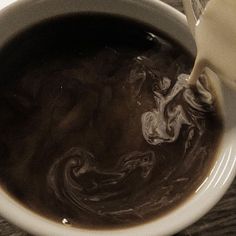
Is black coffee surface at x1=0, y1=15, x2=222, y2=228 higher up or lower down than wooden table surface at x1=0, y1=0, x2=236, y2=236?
higher up

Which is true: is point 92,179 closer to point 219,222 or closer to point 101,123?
→ point 101,123

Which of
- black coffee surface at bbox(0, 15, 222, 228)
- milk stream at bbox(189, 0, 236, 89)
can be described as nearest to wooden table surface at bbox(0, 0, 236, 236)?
black coffee surface at bbox(0, 15, 222, 228)

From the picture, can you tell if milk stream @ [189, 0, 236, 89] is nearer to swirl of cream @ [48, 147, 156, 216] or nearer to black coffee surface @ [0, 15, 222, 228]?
black coffee surface @ [0, 15, 222, 228]

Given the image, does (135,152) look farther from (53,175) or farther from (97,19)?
(97,19)

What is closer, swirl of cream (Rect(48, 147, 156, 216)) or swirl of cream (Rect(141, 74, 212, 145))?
swirl of cream (Rect(48, 147, 156, 216))

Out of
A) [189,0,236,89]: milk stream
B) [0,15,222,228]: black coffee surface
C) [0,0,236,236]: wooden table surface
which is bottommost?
[0,0,236,236]: wooden table surface

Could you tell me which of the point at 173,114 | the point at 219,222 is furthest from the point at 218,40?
the point at 219,222

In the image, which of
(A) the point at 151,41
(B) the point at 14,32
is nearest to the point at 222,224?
(A) the point at 151,41
